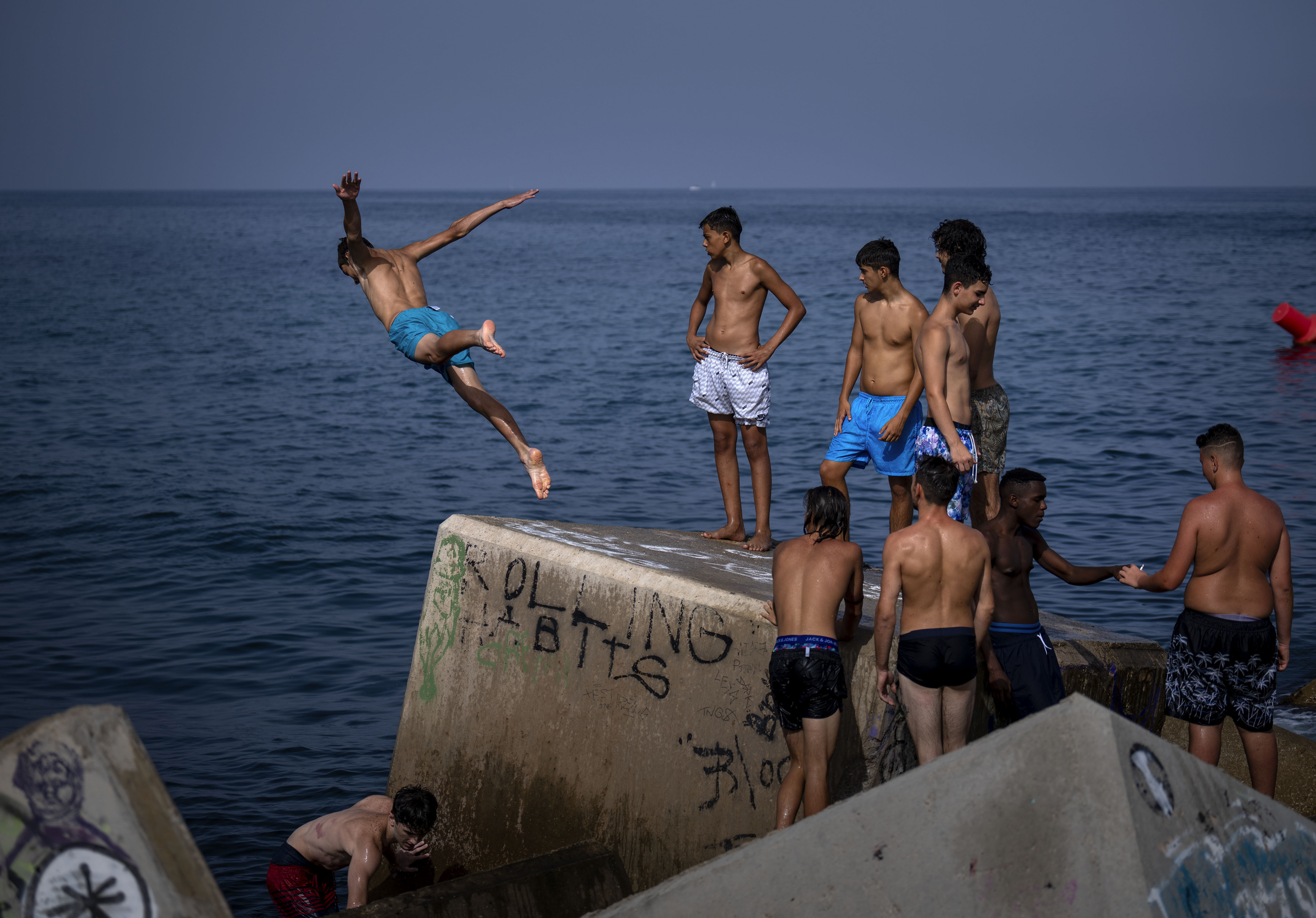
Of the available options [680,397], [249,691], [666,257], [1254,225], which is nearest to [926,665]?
[249,691]

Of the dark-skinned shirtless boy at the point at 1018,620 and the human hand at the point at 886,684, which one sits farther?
the dark-skinned shirtless boy at the point at 1018,620

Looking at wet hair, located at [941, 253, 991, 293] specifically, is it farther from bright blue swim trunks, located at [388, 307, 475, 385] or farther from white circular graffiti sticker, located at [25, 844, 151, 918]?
white circular graffiti sticker, located at [25, 844, 151, 918]

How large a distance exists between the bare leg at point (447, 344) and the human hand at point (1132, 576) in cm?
345

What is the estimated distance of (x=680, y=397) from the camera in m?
24.9

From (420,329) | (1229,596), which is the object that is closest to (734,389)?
(420,329)

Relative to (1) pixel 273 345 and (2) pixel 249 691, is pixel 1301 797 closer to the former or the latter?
(2) pixel 249 691

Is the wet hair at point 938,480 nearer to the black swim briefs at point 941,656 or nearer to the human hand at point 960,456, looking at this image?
the black swim briefs at point 941,656

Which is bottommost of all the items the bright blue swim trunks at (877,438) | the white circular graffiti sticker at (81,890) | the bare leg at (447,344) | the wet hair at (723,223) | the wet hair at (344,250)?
the white circular graffiti sticker at (81,890)

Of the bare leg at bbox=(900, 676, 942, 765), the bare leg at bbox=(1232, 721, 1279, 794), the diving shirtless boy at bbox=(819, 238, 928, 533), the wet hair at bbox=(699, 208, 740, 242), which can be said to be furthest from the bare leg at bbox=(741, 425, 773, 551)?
the bare leg at bbox=(1232, 721, 1279, 794)

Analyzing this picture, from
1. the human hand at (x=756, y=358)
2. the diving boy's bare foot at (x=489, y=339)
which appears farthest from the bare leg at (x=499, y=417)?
the human hand at (x=756, y=358)

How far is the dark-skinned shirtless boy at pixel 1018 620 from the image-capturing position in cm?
537

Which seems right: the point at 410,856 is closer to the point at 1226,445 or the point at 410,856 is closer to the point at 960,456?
the point at 960,456

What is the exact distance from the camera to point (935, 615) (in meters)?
4.97

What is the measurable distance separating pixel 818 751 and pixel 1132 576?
5.95ft
